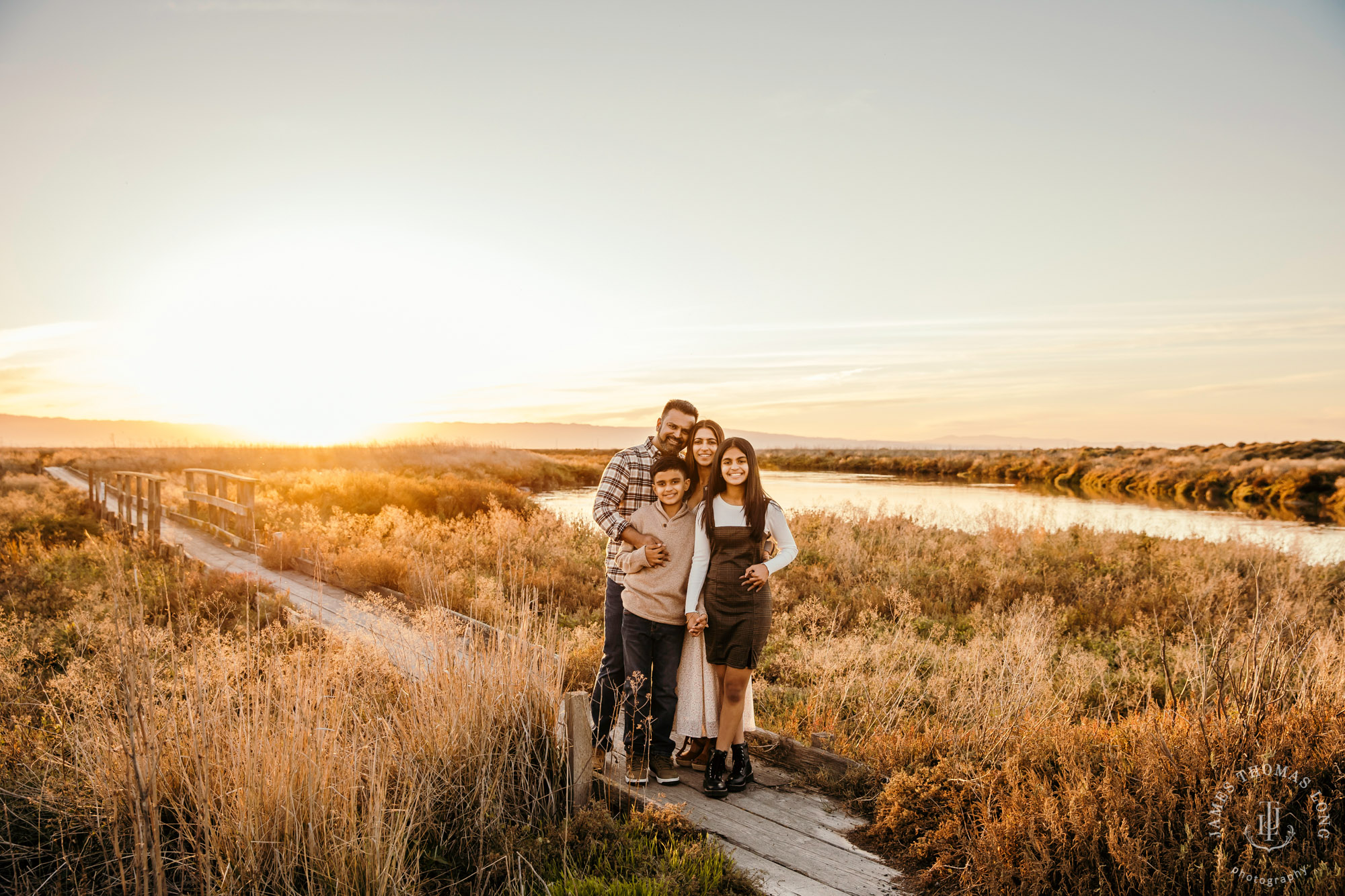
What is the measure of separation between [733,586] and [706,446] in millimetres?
863

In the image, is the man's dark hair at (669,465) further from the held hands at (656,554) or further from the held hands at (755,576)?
the held hands at (755,576)

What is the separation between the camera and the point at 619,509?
495cm

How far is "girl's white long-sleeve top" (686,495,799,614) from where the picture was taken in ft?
14.2

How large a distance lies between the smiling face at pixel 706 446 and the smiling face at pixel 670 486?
16 centimetres

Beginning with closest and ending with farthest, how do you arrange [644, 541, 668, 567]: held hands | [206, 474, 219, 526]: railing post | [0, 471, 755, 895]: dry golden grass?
[0, 471, 755, 895]: dry golden grass < [644, 541, 668, 567]: held hands < [206, 474, 219, 526]: railing post

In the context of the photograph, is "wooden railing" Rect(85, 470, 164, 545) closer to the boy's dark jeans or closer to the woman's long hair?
the boy's dark jeans

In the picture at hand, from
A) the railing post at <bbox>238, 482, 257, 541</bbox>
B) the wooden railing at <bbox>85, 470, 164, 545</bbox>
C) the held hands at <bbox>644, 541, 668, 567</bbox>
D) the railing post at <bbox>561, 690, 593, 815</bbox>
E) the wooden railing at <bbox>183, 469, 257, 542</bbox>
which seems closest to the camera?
the railing post at <bbox>561, 690, 593, 815</bbox>

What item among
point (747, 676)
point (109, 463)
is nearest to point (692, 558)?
point (747, 676)

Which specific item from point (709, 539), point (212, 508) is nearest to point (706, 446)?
point (709, 539)

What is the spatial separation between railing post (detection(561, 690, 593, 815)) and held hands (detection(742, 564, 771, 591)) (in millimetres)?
1106

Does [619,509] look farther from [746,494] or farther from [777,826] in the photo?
[777,826]

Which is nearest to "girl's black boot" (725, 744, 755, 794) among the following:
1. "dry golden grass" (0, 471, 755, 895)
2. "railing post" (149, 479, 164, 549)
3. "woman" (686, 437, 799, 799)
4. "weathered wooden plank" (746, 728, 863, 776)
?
"woman" (686, 437, 799, 799)

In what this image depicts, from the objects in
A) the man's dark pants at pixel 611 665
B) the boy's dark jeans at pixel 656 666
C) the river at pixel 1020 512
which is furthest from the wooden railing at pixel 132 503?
the boy's dark jeans at pixel 656 666

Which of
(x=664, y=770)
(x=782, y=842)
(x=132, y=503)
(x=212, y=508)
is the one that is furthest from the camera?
(x=132, y=503)
